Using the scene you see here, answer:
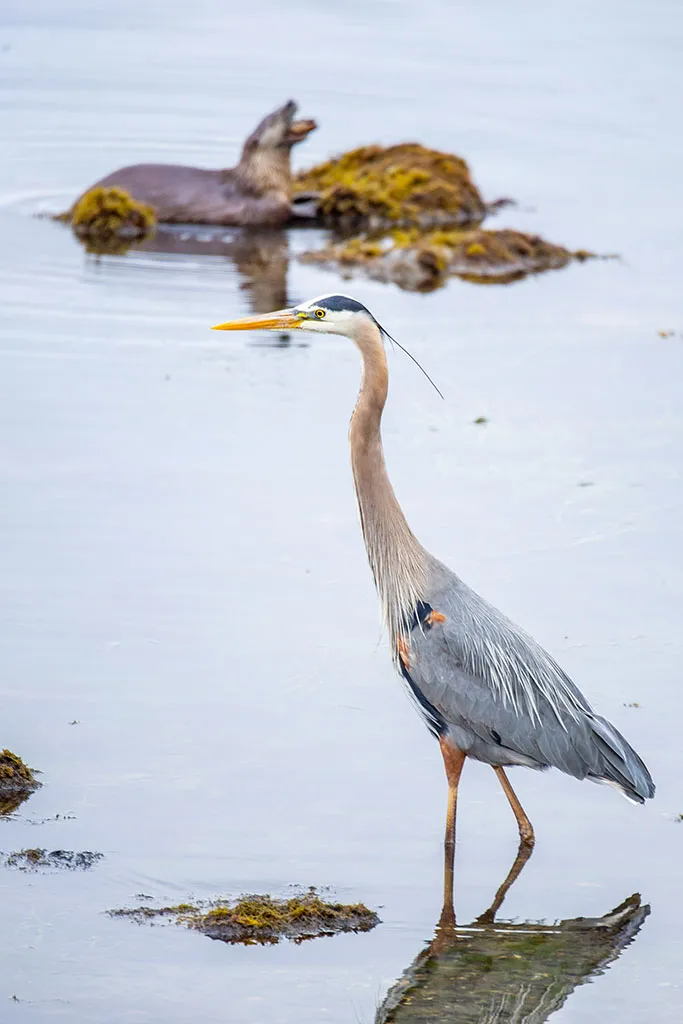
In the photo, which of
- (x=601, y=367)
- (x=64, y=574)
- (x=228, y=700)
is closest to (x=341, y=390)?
(x=601, y=367)

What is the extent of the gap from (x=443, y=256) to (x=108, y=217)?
8.82 feet

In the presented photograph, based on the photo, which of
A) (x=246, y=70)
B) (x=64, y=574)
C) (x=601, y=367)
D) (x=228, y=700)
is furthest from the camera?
(x=246, y=70)

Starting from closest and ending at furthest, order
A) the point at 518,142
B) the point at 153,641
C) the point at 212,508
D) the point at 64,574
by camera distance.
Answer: the point at 153,641 < the point at 64,574 < the point at 212,508 < the point at 518,142

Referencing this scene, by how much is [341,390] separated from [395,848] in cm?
505

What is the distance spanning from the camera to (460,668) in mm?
5883

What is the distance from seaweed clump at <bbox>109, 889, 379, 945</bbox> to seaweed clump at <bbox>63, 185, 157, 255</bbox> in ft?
28.9

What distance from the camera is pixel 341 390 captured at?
1045 centimetres

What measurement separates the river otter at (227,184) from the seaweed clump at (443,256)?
2.44ft

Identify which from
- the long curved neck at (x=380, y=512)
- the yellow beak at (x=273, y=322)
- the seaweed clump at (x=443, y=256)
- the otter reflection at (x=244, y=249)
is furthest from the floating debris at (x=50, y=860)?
the seaweed clump at (x=443, y=256)

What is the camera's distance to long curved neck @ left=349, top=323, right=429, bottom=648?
20.1ft

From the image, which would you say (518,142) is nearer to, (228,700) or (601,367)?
(601,367)

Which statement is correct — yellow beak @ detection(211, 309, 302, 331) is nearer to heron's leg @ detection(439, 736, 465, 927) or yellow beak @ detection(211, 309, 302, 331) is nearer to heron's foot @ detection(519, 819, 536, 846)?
heron's leg @ detection(439, 736, 465, 927)

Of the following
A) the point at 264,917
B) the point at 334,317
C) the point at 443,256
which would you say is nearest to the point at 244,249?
the point at 443,256


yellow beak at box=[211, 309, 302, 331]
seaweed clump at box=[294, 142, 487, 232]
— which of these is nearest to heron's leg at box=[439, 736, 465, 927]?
yellow beak at box=[211, 309, 302, 331]
